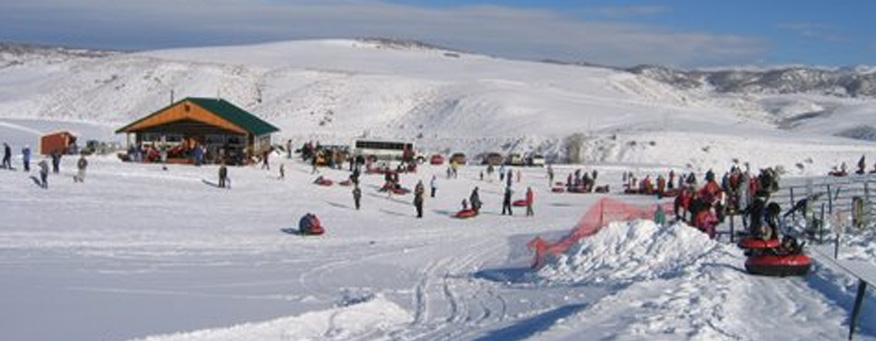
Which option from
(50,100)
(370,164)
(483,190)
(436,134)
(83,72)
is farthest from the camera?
(83,72)

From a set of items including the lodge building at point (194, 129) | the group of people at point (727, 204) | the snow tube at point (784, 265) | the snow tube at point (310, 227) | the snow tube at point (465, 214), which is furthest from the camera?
the lodge building at point (194, 129)

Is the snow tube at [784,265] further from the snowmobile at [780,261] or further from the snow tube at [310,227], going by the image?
the snow tube at [310,227]

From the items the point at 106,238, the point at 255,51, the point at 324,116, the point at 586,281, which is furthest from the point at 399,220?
the point at 255,51

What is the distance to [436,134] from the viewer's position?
3762 inches

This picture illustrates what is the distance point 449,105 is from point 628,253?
281 ft

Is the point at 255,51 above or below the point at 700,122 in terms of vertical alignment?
above

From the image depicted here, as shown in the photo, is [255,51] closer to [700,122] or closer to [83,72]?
[83,72]

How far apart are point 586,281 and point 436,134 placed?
75.6 m

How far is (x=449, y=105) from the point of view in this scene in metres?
107

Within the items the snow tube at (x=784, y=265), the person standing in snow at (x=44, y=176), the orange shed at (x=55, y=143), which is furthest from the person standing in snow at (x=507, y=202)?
the orange shed at (x=55, y=143)

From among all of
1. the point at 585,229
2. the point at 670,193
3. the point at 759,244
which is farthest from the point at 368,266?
the point at 670,193

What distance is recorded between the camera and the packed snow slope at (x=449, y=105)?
83.4 meters

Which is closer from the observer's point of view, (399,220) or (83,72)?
(399,220)

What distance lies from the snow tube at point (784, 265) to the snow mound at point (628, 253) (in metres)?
1.64
